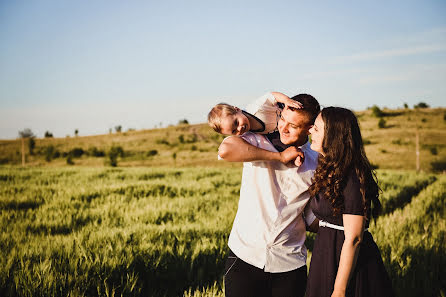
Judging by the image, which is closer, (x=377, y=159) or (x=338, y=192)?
(x=338, y=192)

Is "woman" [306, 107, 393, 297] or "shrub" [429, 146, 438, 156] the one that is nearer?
"woman" [306, 107, 393, 297]

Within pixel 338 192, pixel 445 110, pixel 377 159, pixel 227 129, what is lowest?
pixel 377 159

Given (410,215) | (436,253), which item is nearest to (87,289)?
(436,253)

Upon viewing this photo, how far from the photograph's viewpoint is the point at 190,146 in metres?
50.7

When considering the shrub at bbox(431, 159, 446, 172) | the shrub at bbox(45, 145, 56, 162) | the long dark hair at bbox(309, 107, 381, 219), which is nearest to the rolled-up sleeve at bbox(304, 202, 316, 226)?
the long dark hair at bbox(309, 107, 381, 219)

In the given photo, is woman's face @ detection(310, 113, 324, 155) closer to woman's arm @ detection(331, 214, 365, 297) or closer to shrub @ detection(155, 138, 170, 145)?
woman's arm @ detection(331, 214, 365, 297)

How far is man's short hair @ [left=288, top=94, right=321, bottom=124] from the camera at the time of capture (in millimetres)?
2289

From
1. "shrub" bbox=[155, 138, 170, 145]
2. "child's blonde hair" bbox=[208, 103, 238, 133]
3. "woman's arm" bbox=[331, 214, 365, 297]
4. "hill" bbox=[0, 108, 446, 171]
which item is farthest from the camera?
"shrub" bbox=[155, 138, 170, 145]

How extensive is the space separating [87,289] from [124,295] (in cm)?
40

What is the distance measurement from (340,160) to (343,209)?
0.33m

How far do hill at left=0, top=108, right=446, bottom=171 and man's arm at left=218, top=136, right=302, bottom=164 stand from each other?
106 feet

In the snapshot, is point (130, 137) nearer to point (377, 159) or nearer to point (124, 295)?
point (377, 159)

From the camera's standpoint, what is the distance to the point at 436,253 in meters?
5.45

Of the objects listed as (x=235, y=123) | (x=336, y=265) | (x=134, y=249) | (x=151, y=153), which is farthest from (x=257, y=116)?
(x=151, y=153)
